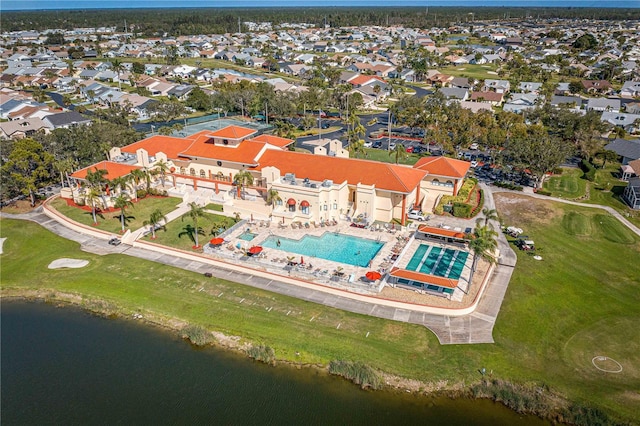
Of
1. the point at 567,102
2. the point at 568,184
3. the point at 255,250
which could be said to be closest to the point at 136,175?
the point at 255,250

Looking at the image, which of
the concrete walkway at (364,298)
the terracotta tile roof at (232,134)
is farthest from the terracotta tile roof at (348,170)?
the concrete walkway at (364,298)

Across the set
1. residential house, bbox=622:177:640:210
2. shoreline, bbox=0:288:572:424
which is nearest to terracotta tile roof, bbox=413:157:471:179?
residential house, bbox=622:177:640:210

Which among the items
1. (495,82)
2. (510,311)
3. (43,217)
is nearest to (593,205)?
(510,311)

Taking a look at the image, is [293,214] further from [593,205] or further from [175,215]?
[593,205]

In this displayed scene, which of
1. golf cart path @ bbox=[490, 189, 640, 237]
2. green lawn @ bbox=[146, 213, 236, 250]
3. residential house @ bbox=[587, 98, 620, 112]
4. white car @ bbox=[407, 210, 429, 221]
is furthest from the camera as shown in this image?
residential house @ bbox=[587, 98, 620, 112]

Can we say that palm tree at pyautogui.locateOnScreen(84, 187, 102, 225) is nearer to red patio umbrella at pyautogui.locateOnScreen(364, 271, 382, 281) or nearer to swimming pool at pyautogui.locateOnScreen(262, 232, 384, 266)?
swimming pool at pyautogui.locateOnScreen(262, 232, 384, 266)

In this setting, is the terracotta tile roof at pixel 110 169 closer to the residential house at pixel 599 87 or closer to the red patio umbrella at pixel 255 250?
the red patio umbrella at pixel 255 250
